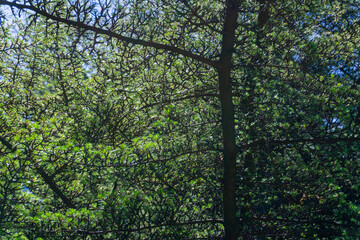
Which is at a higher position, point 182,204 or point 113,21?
point 113,21

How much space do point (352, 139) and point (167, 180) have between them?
2.93 meters

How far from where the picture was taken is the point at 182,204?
5660 millimetres

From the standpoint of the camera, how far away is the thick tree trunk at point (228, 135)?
536 centimetres

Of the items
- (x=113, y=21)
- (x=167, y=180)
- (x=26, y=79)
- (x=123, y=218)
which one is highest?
(x=26, y=79)

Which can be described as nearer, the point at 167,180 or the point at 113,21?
the point at 113,21

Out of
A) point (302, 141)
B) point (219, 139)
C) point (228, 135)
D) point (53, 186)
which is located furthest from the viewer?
point (53, 186)

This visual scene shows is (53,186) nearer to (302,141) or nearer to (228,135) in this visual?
(228,135)

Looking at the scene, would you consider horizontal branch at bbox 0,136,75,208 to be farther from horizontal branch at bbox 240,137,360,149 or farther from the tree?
horizontal branch at bbox 240,137,360,149

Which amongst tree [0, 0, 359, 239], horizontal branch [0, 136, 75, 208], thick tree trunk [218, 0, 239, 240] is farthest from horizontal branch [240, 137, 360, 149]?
horizontal branch [0, 136, 75, 208]

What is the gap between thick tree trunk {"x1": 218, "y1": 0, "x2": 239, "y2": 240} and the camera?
536 cm

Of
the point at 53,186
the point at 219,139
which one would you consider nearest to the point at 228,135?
the point at 219,139

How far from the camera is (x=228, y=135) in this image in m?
5.34

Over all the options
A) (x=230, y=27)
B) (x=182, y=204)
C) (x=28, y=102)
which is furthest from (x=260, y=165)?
(x=28, y=102)

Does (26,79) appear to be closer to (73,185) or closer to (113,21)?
(73,185)
